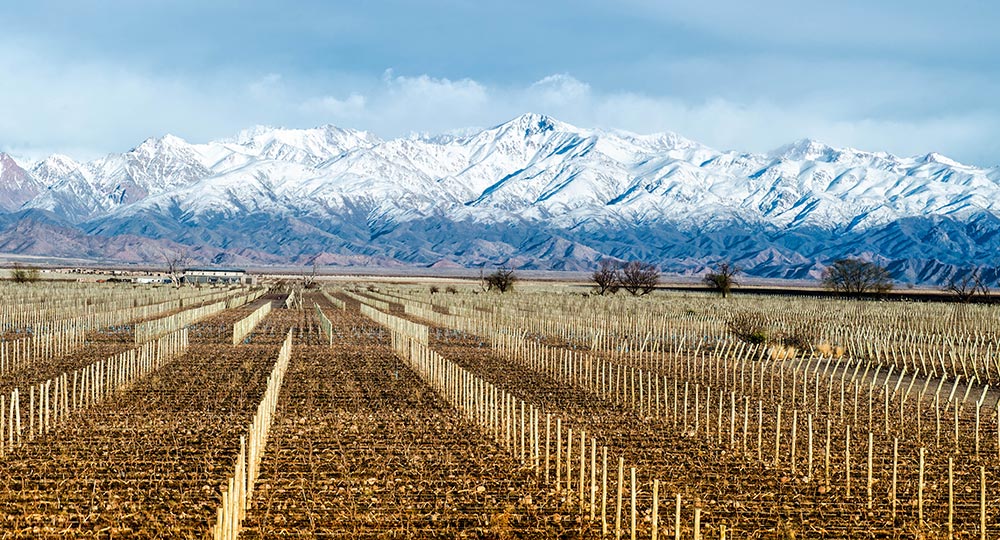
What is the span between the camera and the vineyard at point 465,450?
11484mm

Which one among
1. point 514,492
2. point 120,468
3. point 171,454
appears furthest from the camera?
point 171,454

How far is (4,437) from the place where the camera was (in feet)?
51.8

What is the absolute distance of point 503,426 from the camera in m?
17.1

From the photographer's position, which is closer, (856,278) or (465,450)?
(465,450)

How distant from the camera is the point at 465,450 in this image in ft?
50.8

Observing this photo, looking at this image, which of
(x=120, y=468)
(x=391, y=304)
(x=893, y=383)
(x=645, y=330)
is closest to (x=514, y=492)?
(x=120, y=468)

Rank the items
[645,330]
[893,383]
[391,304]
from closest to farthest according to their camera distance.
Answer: [893,383]
[645,330]
[391,304]

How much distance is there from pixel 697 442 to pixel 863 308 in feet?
147

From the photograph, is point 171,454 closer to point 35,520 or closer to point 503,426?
point 35,520

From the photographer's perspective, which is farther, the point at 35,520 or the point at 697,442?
the point at 697,442

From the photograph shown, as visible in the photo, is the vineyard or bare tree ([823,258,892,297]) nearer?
the vineyard

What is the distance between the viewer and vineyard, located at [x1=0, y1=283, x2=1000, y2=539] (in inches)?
452

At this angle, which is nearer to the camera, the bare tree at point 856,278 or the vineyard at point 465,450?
the vineyard at point 465,450

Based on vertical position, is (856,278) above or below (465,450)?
above
